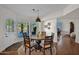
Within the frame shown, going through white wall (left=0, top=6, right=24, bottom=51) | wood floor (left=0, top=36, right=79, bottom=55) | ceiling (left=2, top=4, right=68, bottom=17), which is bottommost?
wood floor (left=0, top=36, right=79, bottom=55)

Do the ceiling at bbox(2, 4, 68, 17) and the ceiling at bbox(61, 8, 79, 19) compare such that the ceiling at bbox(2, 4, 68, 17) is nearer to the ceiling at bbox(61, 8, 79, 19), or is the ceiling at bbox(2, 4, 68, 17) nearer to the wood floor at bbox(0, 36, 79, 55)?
the ceiling at bbox(61, 8, 79, 19)

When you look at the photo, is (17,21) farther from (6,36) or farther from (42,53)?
(42,53)

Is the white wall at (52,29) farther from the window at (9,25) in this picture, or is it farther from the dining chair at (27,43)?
the window at (9,25)

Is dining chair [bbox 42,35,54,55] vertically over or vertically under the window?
under

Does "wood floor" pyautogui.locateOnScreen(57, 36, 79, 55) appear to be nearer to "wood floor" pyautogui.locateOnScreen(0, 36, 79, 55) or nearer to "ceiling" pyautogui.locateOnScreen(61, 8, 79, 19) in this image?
"wood floor" pyautogui.locateOnScreen(0, 36, 79, 55)

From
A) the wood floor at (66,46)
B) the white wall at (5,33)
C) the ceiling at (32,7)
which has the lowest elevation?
the wood floor at (66,46)

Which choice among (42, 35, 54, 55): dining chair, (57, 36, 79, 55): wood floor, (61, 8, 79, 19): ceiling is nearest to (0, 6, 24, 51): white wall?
(42, 35, 54, 55): dining chair

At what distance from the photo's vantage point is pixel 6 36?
2.36 meters

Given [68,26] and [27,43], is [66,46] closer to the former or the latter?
[68,26]

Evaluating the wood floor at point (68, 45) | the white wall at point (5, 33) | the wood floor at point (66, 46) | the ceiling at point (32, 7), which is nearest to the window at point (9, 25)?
the white wall at point (5, 33)

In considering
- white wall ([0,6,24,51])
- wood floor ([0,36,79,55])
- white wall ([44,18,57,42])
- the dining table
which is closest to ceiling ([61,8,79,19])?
white wall ([44,18,57,42])

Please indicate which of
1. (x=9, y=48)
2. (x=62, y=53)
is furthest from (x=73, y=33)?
(x=9, y=48)

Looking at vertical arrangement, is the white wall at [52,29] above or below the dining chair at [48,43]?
above

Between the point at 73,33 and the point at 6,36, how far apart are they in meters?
1.22
